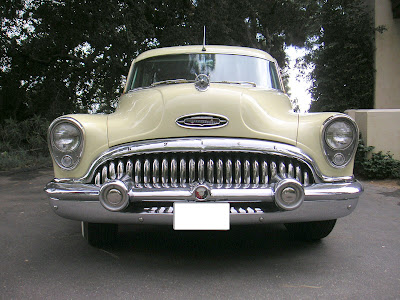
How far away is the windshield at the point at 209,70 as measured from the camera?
419cm

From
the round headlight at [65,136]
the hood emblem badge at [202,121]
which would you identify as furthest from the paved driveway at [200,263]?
the hood emblem badge at [202,121]

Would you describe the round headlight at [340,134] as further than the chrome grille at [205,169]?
Yes

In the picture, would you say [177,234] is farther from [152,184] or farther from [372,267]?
[372,267]

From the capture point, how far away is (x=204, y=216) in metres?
2.82

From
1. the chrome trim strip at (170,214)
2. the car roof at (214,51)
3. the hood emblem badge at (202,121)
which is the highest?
the car roof at (214,51)

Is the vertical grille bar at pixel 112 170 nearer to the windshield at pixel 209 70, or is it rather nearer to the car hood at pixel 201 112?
the car hood at pixel 201 112

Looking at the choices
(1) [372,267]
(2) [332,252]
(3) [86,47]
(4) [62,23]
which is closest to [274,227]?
(2) [332,252]

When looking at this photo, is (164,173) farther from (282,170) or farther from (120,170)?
(282,170)

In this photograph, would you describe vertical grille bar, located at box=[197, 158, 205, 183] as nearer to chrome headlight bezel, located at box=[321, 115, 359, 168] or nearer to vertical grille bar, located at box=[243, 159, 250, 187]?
vertical grille bar, located at box=[243, 159, 250, 187]

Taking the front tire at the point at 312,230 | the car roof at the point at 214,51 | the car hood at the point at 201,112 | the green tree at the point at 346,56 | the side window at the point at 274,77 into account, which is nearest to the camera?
the car hood at the point at 201,112

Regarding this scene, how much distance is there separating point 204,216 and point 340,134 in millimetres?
1117

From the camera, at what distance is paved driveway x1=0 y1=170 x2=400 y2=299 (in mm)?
2701

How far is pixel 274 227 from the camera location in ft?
14.1

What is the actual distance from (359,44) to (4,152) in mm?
8930
